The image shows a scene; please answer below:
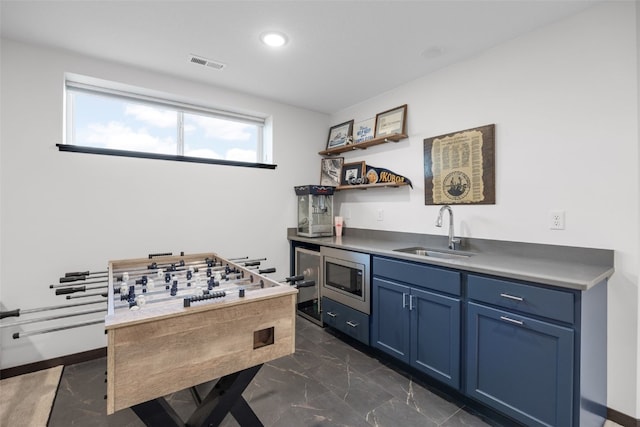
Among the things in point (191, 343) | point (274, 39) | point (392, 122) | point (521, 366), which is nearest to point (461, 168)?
point (392, 122)

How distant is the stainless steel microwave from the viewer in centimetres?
251

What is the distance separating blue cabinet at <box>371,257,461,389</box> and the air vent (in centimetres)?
213

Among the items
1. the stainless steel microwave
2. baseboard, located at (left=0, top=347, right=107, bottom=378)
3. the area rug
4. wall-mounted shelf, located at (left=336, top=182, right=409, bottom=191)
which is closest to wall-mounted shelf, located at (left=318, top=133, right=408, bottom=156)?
wall-mounted shelf, located at (left=336, top=182, right=409, bottom=191)

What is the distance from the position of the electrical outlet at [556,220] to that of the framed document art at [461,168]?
0.38 metres

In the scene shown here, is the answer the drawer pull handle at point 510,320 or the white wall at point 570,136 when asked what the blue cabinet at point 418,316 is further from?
the white wall at point 570,136

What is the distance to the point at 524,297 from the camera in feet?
5.17

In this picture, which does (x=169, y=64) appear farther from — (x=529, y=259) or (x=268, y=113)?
(x=529, y=259)

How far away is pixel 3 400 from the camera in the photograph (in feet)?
6.36

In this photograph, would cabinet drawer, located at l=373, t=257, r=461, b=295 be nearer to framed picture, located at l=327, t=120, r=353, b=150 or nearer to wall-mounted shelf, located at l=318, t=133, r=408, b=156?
wall-mounted shelf, located at l=318, t=133, r=408, b=156

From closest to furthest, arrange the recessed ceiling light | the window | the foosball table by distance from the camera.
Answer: the foosball table
the recessed ceiling light
the window

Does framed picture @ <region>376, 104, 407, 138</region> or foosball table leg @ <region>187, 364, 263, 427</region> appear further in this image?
framed picture @ <region>376, 104, 407, 138</region>

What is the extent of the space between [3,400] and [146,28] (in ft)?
8.64

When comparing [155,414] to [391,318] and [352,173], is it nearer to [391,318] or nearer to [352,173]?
[391,318]

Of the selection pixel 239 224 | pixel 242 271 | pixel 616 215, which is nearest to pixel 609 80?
pixel 616 215
